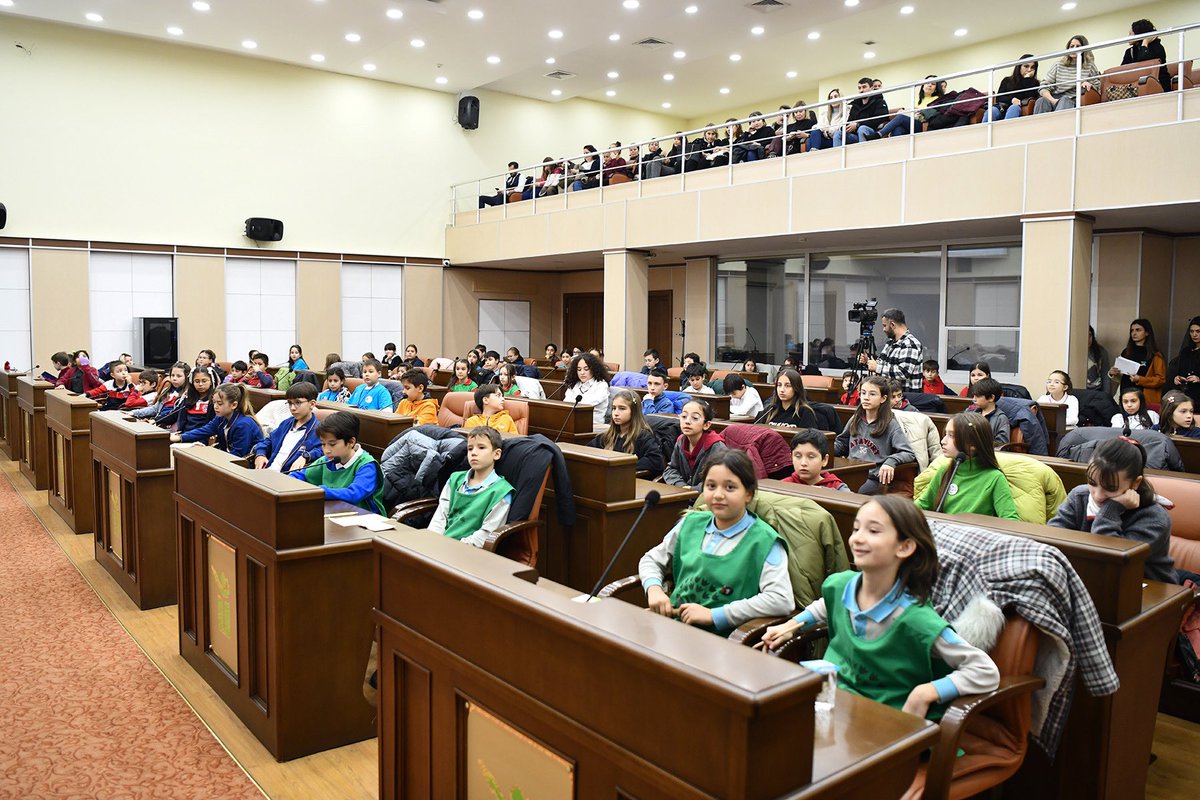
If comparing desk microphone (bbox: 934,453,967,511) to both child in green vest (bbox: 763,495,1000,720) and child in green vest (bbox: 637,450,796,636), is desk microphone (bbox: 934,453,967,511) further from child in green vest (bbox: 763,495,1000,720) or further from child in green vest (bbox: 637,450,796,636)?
child in green vest (bbox: 763,495,1000,720)

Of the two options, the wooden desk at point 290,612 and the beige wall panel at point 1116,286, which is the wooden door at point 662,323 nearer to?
the beige wall panel at point 1116,286

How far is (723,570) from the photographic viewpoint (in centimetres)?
283

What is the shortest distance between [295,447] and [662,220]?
8327mm

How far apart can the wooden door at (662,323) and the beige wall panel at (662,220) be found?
3434 mm

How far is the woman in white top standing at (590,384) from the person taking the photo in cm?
782

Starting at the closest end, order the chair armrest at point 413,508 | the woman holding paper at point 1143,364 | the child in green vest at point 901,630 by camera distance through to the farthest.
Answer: the child in green vest at point 901,630
the chair armrest at point 413,508
the woman holding paper at point 1143,364

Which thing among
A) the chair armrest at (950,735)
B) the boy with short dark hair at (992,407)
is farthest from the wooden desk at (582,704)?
the boy with short dark hair at (992,407)

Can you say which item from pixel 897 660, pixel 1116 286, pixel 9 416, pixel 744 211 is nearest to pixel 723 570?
pixel 897 660

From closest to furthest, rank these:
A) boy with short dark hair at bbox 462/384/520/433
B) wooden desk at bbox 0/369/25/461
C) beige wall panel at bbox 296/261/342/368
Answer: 1. boy with short dark hair at bbox 462/384/520/433
2. wooden desk at bbox 0/369/25/461
3. beige wall panel at bbox 296/261/342/368

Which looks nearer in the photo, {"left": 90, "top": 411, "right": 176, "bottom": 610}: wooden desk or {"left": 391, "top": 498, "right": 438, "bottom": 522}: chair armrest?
{"left": 391, "top": 498, "right": 438, "bottom": 522}: chair armrest

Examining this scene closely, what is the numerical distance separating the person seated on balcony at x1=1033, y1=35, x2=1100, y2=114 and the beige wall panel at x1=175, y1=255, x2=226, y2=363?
39.6 ft

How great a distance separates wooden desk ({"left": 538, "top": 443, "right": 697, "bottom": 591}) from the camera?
4.16m

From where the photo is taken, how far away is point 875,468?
5.37 meters

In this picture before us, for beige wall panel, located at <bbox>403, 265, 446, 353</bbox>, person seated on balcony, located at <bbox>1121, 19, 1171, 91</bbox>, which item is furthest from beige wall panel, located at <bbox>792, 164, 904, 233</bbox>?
beige wall panel, located at <bbox>403, 265, 446, 353</bbox>
